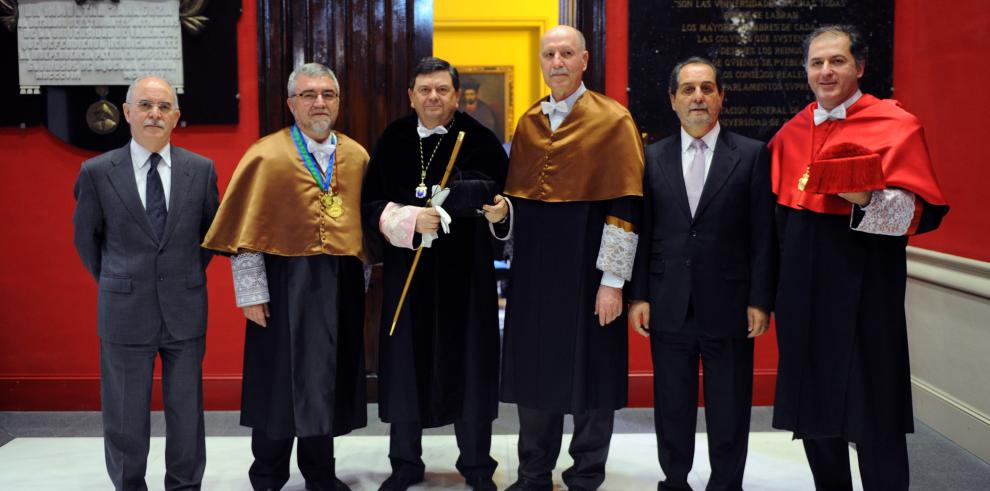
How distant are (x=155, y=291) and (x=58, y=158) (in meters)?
2.01

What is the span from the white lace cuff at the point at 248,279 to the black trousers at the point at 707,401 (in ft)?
4.82

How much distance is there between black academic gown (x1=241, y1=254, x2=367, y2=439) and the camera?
3.09 metres

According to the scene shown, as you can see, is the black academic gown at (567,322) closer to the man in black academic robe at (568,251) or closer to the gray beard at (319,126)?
the man in black academic robe at (568,251)

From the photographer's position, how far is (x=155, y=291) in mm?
2939

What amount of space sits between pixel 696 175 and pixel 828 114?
49cm

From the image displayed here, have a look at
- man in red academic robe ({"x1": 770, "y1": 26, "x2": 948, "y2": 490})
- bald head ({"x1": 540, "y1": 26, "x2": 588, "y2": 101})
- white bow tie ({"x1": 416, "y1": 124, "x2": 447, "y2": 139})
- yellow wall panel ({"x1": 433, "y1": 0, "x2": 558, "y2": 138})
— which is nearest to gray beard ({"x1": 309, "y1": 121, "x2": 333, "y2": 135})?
white bow tie ({"x1": 416, "y1": 124, "x2": 447, "y2": 139})

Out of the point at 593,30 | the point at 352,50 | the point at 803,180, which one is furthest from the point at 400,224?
the point at 593,30

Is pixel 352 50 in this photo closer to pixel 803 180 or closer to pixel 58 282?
pixel 58 282

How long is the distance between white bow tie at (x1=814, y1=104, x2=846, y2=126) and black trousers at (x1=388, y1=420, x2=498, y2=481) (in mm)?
1668

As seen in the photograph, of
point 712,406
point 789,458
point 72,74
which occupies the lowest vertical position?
point 789,458

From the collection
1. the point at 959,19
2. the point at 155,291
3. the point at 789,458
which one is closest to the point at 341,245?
the point at 155,291

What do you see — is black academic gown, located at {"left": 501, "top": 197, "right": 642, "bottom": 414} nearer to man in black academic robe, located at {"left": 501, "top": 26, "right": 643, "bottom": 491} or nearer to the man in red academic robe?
man in black academic robe, located at {"left": 501, "top": 26, "right": 643, "bottom": 491}

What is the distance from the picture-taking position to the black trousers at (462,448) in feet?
10.7

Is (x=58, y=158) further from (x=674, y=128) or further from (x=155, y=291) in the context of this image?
(x=674, y=128)
